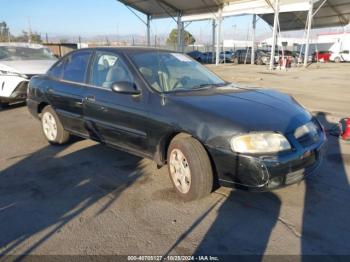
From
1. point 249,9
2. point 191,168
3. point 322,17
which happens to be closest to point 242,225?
point 191,168

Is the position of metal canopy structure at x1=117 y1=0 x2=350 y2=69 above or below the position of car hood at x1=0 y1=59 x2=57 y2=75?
above

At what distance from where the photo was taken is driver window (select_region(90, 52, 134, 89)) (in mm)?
4320

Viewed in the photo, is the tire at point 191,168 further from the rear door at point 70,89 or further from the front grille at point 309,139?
the rear door at point 70,89

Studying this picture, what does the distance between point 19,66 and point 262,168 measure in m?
8.20

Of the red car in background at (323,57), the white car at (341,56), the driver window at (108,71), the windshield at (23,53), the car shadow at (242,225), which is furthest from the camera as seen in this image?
the red car in background at (323,57)

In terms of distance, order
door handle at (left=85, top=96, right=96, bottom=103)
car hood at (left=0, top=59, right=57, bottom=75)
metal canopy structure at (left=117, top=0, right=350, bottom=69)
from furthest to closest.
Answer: metal canopy structure at (left=117, top=0, right=350, bottom=69)
car hood at (left=0, top=59, right=57, bottom=75)
door handle at (left=85, top=96, right=96, bottom=103)

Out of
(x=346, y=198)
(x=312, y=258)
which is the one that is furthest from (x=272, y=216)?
(x=346, y=198)

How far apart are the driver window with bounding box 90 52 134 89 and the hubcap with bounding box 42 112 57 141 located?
135 cm

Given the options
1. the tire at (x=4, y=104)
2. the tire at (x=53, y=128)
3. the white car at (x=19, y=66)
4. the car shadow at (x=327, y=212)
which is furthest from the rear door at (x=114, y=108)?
the tire at (x=4, y=104)

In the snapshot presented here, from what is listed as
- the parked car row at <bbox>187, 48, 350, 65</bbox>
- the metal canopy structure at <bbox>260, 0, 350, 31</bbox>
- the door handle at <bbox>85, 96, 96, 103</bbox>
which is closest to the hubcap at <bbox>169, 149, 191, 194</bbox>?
the door handle at <bbox>85, 96, 96, 103</bbox>

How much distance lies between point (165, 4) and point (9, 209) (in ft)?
100

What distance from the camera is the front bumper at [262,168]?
3145mm

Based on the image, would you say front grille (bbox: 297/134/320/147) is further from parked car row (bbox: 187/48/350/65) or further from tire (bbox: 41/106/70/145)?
parked car row (bbox: 187/48/350/65)

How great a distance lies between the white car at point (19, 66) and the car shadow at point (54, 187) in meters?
3.93
